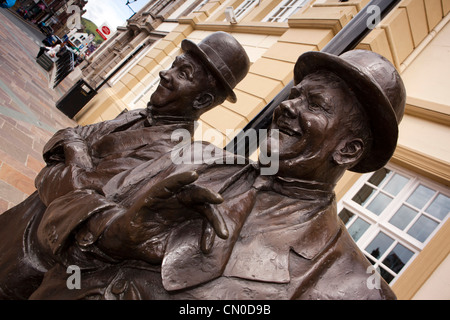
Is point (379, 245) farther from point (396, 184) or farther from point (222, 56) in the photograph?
point (222, 56)

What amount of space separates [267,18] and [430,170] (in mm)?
5961

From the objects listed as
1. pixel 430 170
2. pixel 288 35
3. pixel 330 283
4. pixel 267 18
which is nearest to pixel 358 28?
pixel 330 283

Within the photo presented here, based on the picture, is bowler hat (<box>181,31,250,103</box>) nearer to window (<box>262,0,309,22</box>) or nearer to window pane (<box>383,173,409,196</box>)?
window pane (<box>383,173,409,196</box>)

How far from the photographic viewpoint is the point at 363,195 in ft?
14.6

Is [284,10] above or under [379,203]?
above

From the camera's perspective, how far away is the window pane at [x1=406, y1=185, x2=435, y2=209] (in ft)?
12.5

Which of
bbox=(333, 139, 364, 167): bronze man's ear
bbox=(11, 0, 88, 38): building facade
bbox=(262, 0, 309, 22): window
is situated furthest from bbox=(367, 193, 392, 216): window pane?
bbox=(11, 0, 88, 38): building facade

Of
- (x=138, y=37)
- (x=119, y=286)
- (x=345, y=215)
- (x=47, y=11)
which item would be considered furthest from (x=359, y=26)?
(x=47, y=11)

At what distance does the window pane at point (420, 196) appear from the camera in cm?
379

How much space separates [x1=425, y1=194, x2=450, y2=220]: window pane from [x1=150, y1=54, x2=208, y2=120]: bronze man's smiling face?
3555mm

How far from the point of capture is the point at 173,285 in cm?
103

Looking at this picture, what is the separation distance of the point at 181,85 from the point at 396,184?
12.5 ft

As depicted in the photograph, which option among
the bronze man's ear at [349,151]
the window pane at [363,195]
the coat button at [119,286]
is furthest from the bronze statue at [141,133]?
the window pane at [363,195]
